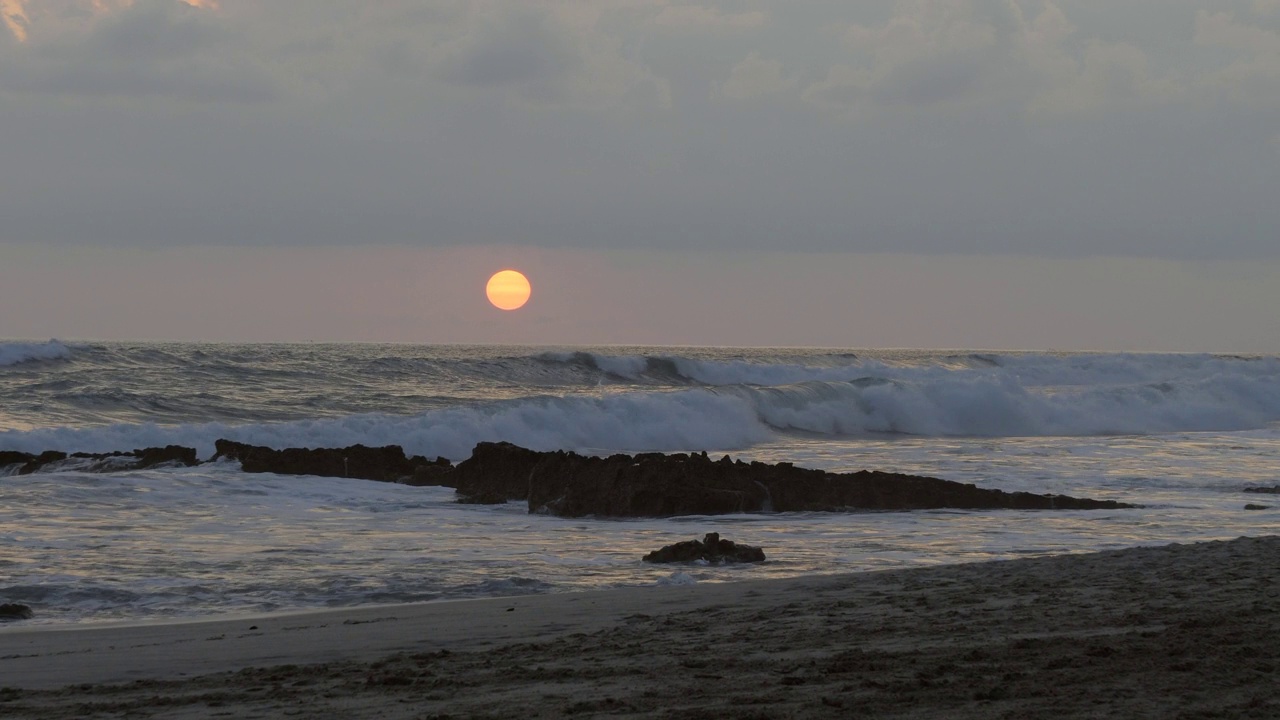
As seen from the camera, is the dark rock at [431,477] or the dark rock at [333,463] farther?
the dark rock at [333,463]

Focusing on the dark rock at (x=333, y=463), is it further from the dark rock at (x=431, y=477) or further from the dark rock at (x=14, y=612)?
the dark rock at (x=14, y=612)

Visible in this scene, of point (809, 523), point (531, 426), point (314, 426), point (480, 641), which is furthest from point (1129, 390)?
point (480, 641)

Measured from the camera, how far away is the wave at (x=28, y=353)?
40625 millimetres

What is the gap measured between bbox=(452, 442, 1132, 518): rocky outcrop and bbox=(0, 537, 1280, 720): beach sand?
5.28 meters

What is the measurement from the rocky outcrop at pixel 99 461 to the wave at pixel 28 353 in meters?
25.7

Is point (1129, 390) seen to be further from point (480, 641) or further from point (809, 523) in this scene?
point (480, 641)

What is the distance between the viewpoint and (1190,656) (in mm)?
5191

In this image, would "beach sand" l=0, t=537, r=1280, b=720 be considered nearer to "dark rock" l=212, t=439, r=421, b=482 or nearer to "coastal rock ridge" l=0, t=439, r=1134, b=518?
"coastal rock ridge" l=0, t=439, r=1134, b=518

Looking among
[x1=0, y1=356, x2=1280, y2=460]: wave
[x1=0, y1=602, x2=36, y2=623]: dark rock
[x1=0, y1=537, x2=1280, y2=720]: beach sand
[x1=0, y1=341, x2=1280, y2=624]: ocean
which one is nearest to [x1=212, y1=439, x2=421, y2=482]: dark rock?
[x1=0, y1=341, x2=1280, y2=624]: ocean

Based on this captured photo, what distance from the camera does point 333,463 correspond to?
16500 mm

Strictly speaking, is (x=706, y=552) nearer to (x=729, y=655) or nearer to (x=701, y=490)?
(x=701, y=490)

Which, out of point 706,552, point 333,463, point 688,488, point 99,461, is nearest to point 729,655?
point 706,552

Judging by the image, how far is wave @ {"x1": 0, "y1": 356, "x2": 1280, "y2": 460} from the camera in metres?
23.6

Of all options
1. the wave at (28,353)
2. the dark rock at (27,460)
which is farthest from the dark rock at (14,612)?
the wave at (28,353)
